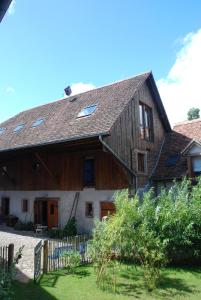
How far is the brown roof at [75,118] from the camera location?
18.4 meters

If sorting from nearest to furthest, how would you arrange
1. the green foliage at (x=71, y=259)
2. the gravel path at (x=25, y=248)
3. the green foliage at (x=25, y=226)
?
the gravel path at (x=25, y=248)
the green foliage at (x=71, y=259)
the green foliage at (x=25, y=226)

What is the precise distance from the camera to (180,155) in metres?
20.5

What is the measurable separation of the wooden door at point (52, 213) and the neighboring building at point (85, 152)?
67mm

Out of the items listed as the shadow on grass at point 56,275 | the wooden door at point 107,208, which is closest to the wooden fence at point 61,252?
the shadow on grass at point 56,275

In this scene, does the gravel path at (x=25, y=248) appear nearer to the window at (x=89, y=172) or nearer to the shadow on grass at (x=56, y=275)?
the shadow on grass at (x=56, y=275)

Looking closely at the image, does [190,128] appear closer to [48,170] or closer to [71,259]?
[48,170]

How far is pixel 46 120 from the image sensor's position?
23984 mm

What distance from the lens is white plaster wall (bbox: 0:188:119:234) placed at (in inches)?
758

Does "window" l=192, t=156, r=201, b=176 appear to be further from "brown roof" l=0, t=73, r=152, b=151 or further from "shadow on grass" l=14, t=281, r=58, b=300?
"shadow on grass" l=14, t=281, r=58, b=300

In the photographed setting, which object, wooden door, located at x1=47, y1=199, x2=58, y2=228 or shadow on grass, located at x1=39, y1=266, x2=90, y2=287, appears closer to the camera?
shadow on grass, located at x1=39, y1=266, x2=90, y2=287

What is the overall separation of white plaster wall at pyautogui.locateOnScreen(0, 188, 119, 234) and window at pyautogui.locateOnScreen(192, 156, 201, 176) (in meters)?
4.82

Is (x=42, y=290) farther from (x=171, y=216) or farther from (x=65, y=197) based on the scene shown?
(x=65, y=197)

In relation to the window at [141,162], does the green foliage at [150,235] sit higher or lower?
lower

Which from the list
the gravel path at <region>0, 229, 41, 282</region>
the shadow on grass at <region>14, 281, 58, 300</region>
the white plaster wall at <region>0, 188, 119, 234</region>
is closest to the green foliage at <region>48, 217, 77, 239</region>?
the white plaster wall at <region>0, 188, 119, 234</region>
